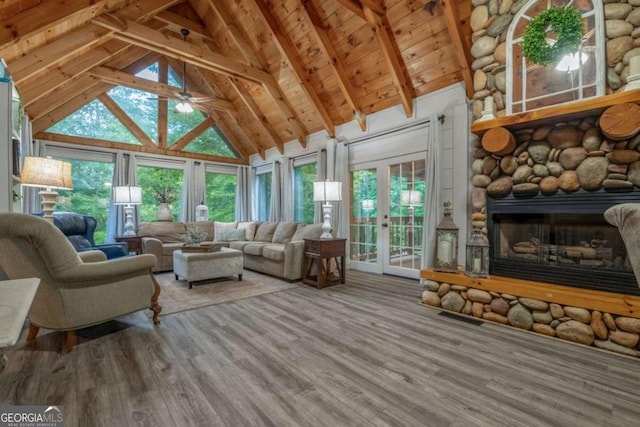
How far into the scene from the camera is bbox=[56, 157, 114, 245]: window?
18.5ft

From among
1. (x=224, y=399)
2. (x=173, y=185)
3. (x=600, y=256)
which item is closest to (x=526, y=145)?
(x=600, y=256)

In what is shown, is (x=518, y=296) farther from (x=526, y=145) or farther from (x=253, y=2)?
(x=253, y=2)

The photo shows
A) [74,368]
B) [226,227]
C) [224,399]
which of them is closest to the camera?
[224,399]

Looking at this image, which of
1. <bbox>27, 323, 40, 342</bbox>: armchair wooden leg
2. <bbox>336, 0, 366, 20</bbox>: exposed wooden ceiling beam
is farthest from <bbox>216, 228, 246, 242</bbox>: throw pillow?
<bbox>336, 0, 366, 20</bbox>: exposed wooden ceiling beam

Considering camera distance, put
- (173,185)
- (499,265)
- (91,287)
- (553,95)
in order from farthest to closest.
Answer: (173,185)
(499,265)
(553,95)
(91,287)

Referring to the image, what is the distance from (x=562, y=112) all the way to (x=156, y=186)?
7.17 m

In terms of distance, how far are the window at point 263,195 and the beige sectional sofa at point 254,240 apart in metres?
1.52

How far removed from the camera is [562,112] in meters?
2.46

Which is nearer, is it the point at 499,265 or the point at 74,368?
the point at 74,368

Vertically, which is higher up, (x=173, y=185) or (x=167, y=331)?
(x=173, y=185)

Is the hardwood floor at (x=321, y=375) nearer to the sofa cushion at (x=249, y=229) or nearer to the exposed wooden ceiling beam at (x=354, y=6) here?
the sofa cushion at (x=249, y=229)

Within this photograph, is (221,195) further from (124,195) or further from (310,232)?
(310,232)

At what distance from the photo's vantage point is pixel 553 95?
274 centimetres

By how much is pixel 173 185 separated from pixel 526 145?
6848mm
